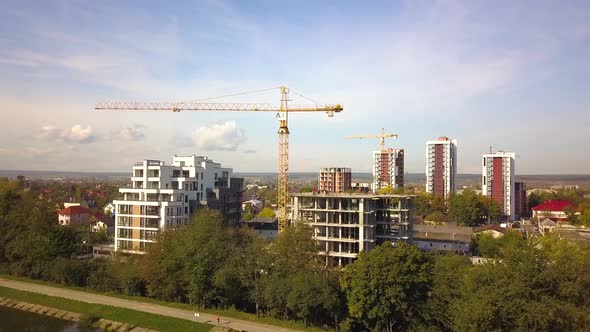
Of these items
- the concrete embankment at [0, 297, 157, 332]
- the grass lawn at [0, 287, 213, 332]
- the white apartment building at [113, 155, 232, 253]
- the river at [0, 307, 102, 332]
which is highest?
the white apartment building at [113, 155, 232, 253]

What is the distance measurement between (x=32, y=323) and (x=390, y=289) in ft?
80.3

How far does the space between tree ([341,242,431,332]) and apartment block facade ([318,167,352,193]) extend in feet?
254

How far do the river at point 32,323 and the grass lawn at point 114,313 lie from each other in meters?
1.07

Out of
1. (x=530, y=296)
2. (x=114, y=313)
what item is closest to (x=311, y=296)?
(x=530, y=296)

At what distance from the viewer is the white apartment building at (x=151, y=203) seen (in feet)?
151

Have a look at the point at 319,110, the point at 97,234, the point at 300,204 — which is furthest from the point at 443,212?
the point at 97,234

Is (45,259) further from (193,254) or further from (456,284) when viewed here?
(456,284)

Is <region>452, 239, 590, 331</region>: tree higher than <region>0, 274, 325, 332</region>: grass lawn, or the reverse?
<region>452, 239, 590, 331</region>: tree

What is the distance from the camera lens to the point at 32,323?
98.9ft

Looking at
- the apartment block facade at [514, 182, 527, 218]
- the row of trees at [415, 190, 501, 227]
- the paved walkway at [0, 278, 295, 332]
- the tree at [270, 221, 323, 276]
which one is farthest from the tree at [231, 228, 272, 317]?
the apartment block facade at [514, 182, 527, 218]

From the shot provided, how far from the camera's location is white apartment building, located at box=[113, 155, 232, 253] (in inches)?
1812

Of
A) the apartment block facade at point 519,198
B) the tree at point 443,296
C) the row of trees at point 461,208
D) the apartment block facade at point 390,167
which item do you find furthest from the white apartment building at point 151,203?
the apartment block facade at point 519,198

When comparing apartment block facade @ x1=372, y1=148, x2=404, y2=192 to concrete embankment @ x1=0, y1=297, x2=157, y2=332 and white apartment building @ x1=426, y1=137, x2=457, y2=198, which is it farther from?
concrete embankment @ x1=0, y1=297, x2=157, y2=332

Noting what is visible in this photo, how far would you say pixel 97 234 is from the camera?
56.0 metres
